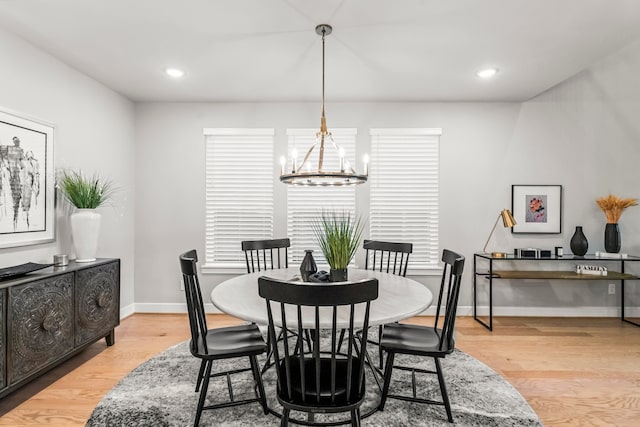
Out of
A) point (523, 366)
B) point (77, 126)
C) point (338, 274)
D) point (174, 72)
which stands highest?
point (174, 72)

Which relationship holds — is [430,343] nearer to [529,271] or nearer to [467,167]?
[529,271]

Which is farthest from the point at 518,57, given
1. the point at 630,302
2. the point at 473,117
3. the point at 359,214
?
the point at 630,302

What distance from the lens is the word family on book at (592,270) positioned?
154 inches

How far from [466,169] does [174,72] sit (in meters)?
3.34

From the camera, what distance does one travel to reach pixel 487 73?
3375mm

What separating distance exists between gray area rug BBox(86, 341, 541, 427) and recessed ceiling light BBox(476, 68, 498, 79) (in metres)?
2.58

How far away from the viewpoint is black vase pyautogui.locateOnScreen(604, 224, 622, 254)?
397 cm

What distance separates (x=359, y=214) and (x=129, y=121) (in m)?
2.92

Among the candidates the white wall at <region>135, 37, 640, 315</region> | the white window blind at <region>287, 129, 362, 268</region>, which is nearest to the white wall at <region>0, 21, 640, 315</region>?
the white wall at <region>135, 37, 640, 315</region>

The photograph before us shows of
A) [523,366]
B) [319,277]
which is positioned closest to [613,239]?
[523,366]

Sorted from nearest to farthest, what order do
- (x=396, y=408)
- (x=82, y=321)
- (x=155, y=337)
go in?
(x=396, y=408), (x=82, y=321), (x=155, y=337)

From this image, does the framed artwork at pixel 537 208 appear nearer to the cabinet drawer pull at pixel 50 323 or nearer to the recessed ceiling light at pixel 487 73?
the recessed ceiling light at pixel 487 73

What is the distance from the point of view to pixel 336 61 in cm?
315

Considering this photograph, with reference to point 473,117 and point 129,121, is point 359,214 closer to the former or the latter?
point 473,117
